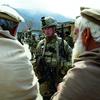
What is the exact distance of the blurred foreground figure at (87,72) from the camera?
3.04m

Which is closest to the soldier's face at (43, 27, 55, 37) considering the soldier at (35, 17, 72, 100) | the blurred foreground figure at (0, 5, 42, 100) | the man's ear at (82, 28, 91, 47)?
the soldier at (35, 17, 72, 100)

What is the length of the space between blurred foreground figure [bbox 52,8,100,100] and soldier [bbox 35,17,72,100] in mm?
4596

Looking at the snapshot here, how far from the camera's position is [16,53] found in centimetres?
405

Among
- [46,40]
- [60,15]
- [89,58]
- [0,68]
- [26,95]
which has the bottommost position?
[60,15]

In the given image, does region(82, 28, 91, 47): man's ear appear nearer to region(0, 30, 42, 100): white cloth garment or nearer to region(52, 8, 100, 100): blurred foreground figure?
region(52, 8, 100, 100): blurred foreground figure

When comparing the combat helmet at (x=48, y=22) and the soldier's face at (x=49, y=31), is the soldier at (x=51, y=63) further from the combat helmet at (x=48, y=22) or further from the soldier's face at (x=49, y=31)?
the combat helmet at (x=48, y=22)

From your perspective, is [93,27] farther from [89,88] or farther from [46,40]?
[46,40]

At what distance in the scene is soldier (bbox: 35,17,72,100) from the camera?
788cm

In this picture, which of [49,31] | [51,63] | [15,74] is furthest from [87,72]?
[49,31]

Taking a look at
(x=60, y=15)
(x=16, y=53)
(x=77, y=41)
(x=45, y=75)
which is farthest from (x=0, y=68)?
(x=60, y=15)

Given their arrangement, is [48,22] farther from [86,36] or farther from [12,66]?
[86,36]

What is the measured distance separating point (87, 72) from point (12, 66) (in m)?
1.07

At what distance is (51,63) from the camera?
789cm

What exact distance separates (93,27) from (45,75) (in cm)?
471
